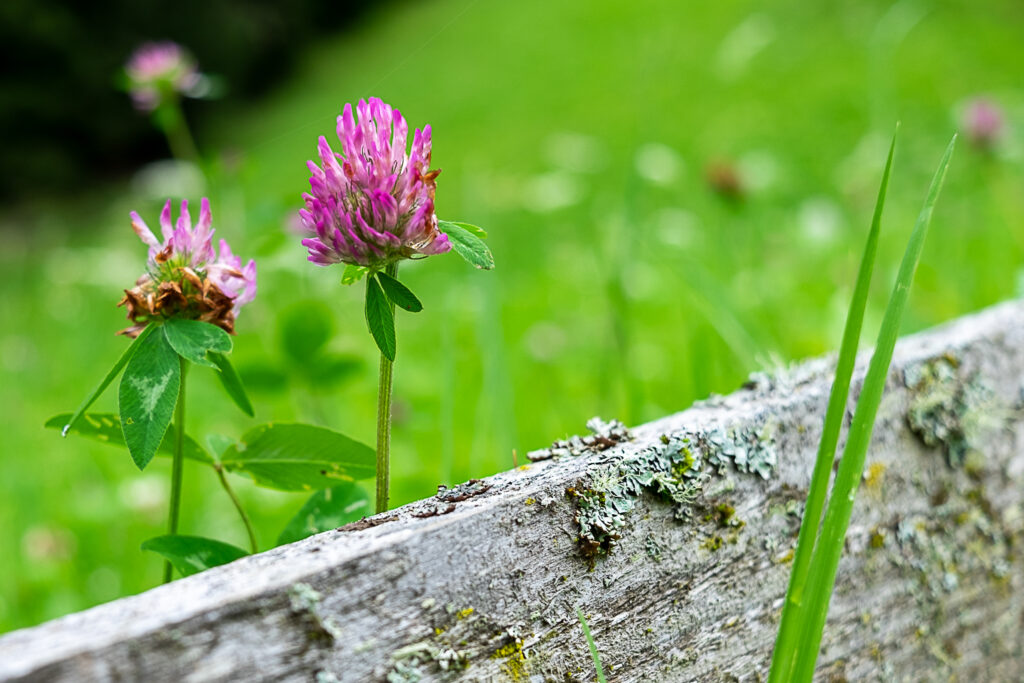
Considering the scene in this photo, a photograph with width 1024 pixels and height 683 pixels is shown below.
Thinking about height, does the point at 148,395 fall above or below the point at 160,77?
below

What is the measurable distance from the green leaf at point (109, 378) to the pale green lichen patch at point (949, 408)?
58cm

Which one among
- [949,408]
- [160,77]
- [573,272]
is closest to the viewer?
[949,408]

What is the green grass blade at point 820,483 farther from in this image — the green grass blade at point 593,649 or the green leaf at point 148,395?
the green leaf at point 148,395

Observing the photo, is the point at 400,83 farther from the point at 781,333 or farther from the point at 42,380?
the point at 781,333

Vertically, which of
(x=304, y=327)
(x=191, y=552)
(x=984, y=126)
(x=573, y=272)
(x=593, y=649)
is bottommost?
(x=593, y=649)

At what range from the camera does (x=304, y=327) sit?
3.17 ft

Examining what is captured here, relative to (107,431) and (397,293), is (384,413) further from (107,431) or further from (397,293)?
(107,431)

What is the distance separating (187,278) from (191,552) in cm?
17

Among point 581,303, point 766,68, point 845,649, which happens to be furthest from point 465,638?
point 766,68

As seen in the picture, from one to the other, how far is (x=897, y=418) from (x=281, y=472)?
49 cm

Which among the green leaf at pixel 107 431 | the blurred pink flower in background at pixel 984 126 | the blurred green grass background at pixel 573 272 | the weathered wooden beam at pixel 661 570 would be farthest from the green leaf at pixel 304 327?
the blurred pink flower in background at pixel 984 126

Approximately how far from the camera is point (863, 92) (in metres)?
5.27

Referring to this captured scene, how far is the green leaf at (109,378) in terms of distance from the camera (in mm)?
440

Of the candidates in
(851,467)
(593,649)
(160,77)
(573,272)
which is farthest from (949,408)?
(573,272)
